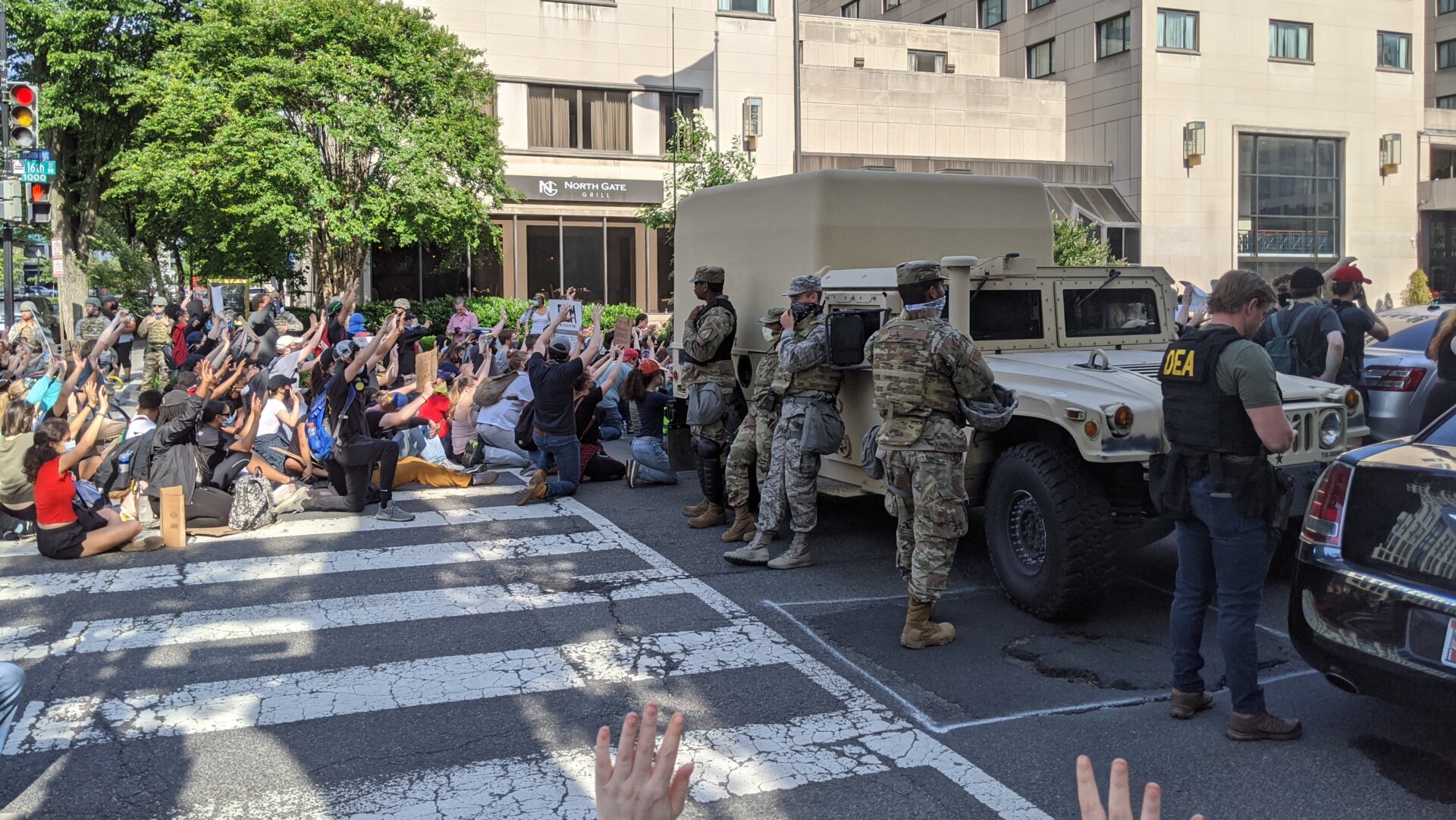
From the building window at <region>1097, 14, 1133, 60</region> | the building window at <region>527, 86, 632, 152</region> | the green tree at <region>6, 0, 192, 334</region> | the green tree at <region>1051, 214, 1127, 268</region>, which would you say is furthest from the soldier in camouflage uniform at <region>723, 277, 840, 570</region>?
the building window at <region>1097, 14, 1133, 60</region>

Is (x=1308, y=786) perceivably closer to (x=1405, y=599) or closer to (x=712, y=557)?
(x=1405, y=599)

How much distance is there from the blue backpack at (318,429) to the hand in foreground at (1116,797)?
10.3 metres

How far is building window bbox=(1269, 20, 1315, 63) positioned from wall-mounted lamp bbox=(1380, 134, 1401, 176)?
14.0 ft

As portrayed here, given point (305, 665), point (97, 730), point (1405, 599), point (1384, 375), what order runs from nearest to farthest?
point (1405, 599)
point (97, 730)
point (305, 665)
point (1384, 375)

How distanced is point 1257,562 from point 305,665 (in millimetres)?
4701

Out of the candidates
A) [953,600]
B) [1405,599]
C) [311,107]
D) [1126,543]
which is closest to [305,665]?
[953,600]

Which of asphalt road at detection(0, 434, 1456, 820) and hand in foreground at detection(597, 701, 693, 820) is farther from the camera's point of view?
asphalt road at detection(0, 434, 1456, 820)

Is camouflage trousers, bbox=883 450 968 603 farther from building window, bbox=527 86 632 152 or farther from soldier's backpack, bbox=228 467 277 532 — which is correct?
building window, bbox=527 86 632 152

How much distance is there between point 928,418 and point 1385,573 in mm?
2479

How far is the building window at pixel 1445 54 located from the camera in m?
55.0

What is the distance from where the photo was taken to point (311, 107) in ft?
80.8

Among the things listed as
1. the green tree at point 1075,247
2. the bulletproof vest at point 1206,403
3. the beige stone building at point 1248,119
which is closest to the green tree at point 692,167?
the green tree at point 1075,247

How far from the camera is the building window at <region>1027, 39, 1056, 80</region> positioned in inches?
1662

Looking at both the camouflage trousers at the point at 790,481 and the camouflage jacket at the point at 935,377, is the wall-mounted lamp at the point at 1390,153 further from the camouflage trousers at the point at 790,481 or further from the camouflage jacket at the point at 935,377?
the camouflage jacket at the point at 935,377
